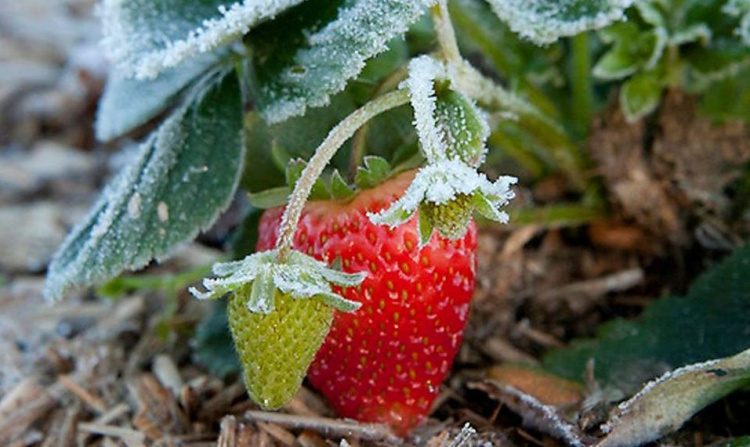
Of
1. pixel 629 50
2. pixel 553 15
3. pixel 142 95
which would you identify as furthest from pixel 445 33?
pixel 142 95

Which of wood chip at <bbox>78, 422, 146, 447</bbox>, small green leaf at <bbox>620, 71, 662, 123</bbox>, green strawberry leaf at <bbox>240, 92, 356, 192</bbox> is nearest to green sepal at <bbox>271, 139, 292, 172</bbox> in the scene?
green strawberry leaf at <bbox>240, 92, 356, 192</bbox>

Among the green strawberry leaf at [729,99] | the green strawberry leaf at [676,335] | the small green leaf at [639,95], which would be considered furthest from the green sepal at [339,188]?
the green strawberry leaf at [729,99]

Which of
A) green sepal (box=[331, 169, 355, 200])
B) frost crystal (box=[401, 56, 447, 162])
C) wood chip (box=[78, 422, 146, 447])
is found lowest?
wood chip (box=[78, 422, 146, 447])

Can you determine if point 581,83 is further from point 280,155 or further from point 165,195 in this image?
point 165,195

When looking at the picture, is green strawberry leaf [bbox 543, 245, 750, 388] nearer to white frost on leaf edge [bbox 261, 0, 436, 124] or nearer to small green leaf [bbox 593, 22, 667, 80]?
small green leaf [bbox 593, 22, 667, 80]

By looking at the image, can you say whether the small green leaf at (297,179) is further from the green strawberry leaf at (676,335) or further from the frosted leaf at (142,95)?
the green strawberry leaf at (676,335)

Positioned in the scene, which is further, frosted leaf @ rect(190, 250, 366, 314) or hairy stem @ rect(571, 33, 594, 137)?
hairy stem @ rect(571, 33, 594, 137)
